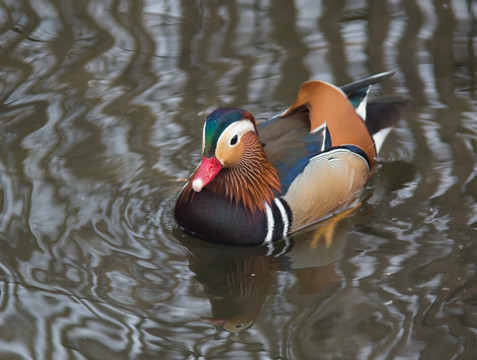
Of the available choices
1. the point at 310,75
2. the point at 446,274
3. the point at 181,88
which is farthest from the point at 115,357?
the point at 310,75

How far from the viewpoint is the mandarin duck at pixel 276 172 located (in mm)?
4562

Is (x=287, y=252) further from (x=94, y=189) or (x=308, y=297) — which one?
(x=94, y=189)

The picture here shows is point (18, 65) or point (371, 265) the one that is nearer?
point (371, 265)

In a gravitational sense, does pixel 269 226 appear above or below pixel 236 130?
below

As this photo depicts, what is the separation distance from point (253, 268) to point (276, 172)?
630 millimetres

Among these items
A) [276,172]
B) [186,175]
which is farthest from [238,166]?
[186,175]

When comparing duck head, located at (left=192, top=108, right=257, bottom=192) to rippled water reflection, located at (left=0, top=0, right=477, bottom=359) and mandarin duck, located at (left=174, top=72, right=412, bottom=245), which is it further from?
rippled water reflection, located at (left=0, top=0, right=477, bottom=359)

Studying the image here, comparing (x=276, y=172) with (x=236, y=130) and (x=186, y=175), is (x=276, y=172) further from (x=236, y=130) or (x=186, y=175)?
(x=186, y=175)

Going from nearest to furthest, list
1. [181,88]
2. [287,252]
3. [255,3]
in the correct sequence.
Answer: [287,252], [181,88], [255,3]

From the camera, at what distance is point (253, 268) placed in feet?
14.7

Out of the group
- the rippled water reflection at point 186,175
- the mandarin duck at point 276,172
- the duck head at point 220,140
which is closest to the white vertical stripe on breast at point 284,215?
the mandarin duck at point 276,172

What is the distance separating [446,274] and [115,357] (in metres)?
1.85

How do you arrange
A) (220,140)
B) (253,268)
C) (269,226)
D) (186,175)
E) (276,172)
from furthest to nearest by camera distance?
(186,175), (276,172), (269,226), (253,268), (220,140)

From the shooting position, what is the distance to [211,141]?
432 centimetres
